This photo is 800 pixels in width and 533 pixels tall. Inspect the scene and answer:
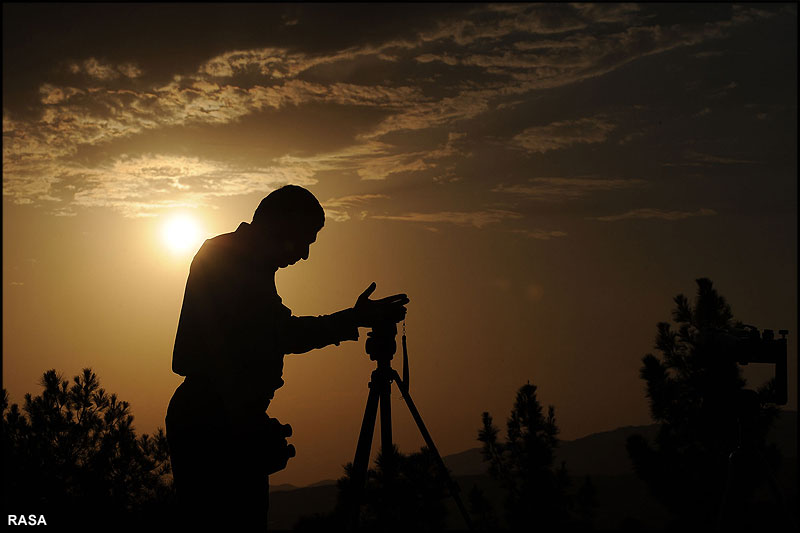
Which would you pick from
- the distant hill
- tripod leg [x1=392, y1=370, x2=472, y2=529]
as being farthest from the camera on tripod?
the distant hill

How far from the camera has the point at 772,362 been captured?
220 inches

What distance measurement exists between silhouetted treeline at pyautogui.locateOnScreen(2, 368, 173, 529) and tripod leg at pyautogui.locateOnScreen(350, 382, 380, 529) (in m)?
8.61

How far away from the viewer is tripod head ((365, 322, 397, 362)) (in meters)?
4.51

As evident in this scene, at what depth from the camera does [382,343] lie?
4535 millimetres

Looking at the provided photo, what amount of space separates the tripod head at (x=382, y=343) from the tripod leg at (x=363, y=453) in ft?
0.59

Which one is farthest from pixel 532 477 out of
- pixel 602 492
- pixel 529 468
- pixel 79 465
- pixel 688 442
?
pixel 602 492

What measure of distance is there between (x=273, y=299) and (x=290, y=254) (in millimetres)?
282

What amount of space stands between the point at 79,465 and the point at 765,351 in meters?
11.3

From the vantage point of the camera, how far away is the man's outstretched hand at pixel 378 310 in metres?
4.39

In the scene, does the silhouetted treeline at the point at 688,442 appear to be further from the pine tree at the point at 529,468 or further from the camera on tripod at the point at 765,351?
the camera on tripod at the point at 765,351

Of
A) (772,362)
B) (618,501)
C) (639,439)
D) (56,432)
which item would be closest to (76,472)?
(56,432)

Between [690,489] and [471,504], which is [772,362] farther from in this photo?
[471,504]

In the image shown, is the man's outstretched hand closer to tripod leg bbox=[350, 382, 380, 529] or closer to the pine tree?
tripod leg bbox=[350, 382, 380, 529]

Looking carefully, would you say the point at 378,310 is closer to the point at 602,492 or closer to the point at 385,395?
the point at 385,395
